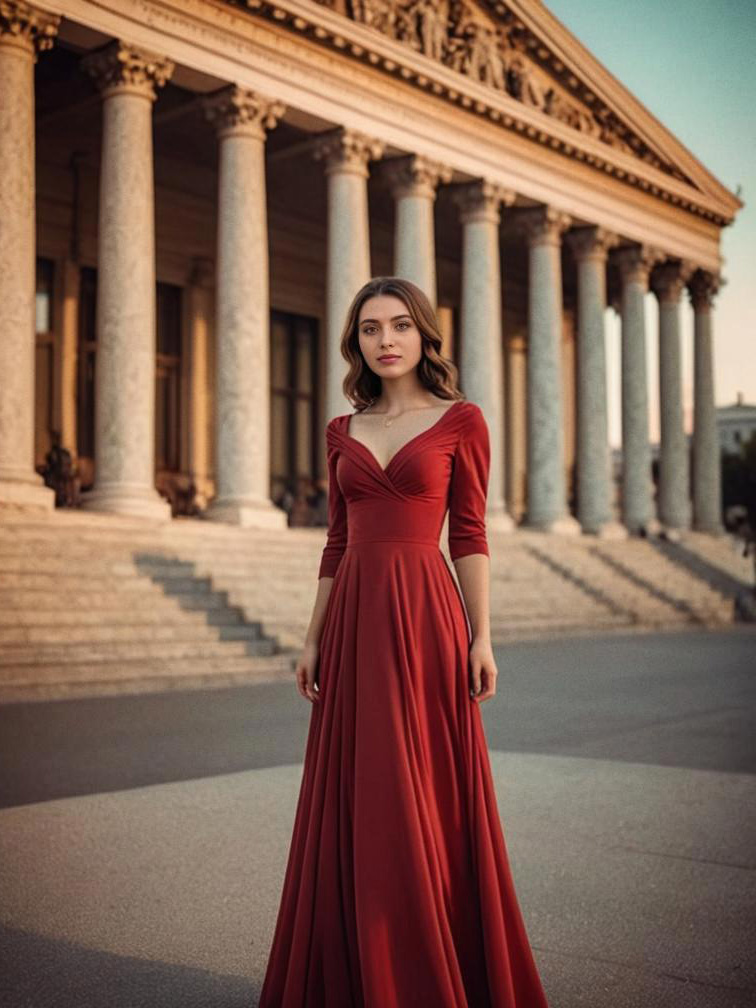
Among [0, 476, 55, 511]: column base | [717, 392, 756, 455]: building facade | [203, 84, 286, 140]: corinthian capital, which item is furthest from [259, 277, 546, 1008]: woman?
[717, 392, 756, 455]: building facade

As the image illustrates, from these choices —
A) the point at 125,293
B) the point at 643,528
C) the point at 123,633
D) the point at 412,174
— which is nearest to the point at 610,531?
the point at 643,528

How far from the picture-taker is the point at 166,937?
19.3 ft

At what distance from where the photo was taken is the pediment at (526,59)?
34969 mm

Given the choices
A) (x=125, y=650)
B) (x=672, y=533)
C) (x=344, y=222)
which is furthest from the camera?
(x=672, y=533)

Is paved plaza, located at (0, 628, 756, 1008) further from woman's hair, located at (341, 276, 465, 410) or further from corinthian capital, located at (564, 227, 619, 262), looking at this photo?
corinthian capital, located at (564, 227, 619, 262)

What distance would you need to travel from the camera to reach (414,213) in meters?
35.1

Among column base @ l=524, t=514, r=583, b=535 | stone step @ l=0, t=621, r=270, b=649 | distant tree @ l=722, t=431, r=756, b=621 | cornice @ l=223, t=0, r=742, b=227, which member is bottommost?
stone step @ l=0, t=621, r=270, b=649

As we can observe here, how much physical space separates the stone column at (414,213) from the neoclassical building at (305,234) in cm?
7

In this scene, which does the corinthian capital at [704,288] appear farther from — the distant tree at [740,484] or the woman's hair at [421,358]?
the woman's hair at [421,358]

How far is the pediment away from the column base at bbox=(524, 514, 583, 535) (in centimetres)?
1319

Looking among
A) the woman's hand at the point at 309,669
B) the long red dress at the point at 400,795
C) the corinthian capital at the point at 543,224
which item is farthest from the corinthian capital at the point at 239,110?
the woman's hand at the point at 309,669

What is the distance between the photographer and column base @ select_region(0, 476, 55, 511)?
23703 millimetres

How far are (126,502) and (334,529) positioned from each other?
72.6 ft

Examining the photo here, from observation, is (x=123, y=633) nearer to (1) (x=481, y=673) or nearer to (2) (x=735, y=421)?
(1) (x=481, y=673)
